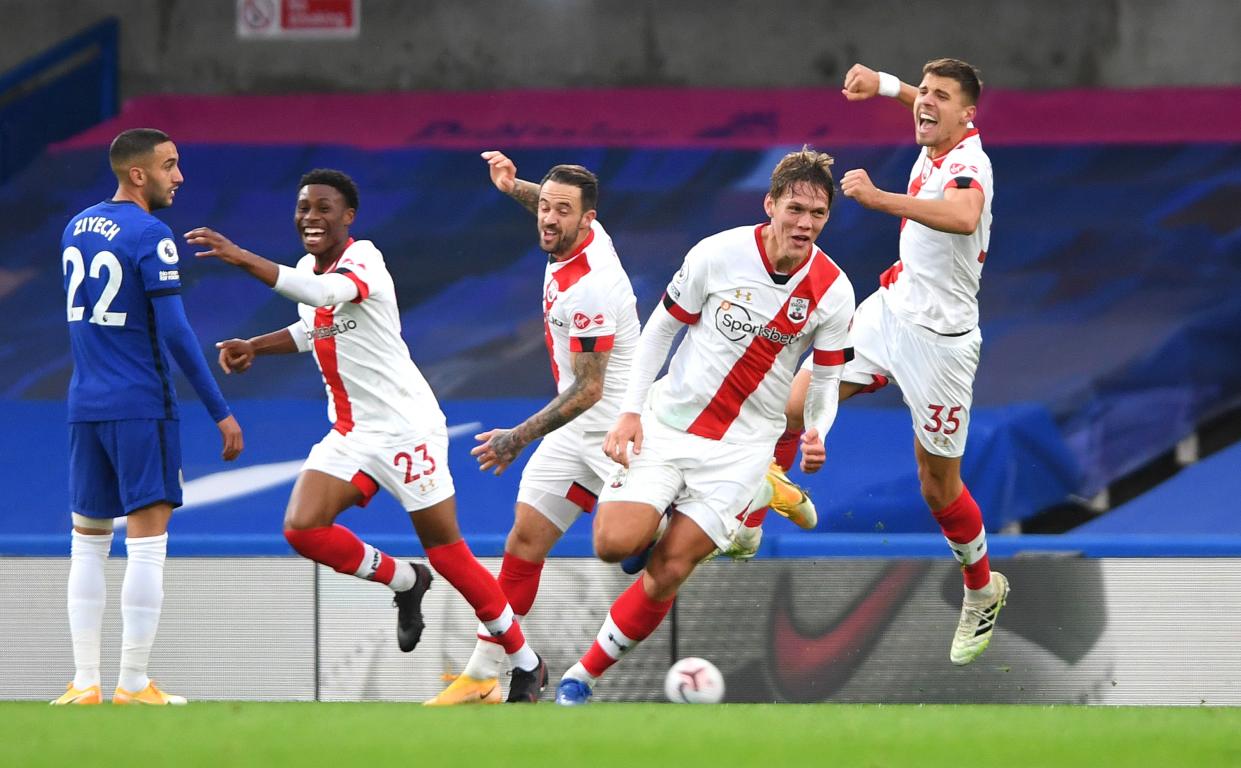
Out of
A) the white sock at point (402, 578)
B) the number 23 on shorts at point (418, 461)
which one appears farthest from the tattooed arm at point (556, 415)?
the white sock at point (402, 578)

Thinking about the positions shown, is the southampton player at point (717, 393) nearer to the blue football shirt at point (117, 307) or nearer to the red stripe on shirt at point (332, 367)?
the red stripe on shirt at point (332, 367)

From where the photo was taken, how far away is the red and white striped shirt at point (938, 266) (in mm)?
6496

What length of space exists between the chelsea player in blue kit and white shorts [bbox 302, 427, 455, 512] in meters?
0.36

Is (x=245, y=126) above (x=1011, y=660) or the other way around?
above

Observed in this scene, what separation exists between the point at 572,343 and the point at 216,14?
9329 millimetres

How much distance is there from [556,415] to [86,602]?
5.79 ft

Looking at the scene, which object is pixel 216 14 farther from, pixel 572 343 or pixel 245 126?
pixel 572 343

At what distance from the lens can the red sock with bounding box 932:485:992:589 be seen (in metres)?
6.66

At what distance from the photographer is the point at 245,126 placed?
1427 cm

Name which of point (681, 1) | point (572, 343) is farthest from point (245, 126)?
point (572, 343)

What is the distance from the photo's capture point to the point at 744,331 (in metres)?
6.06

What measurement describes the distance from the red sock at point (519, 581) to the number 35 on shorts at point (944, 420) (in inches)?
62.5

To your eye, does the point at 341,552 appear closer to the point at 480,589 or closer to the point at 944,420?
the point at 480,589

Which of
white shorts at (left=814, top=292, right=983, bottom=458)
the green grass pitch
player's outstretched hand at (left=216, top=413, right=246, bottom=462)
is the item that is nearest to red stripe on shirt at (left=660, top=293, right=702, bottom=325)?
white shorts at (left=814, top=292, right=983, bottom=458)
